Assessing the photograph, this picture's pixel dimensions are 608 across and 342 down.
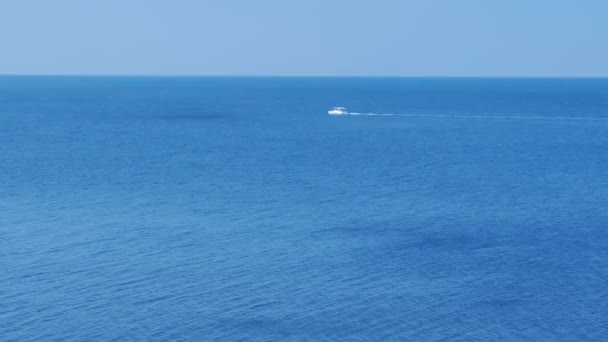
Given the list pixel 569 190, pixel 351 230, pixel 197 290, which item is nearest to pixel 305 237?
pixel 351 230

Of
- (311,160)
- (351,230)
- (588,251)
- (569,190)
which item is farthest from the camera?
(311,160)

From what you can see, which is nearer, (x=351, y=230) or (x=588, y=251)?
(x=588, y=251)

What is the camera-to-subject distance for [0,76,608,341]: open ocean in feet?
190

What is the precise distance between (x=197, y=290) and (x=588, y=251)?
34892 mm

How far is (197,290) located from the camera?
6394 centimetres

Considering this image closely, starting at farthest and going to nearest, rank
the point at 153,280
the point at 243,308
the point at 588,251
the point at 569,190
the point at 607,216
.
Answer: the point at 569,190
the point at 607,216
the point at 588,251
the point at 153,280
the point at 243,308

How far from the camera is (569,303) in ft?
204

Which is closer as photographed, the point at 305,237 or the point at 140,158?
the point at 305,237

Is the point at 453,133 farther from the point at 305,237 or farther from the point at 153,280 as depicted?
the point at 153,280

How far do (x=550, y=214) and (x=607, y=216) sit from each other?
574 cm

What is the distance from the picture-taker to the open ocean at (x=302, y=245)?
5806 cm

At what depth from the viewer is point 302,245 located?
3027 inches

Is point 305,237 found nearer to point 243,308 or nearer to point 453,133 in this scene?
point 243,308

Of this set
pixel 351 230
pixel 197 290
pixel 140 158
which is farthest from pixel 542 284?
pixel 140 158
